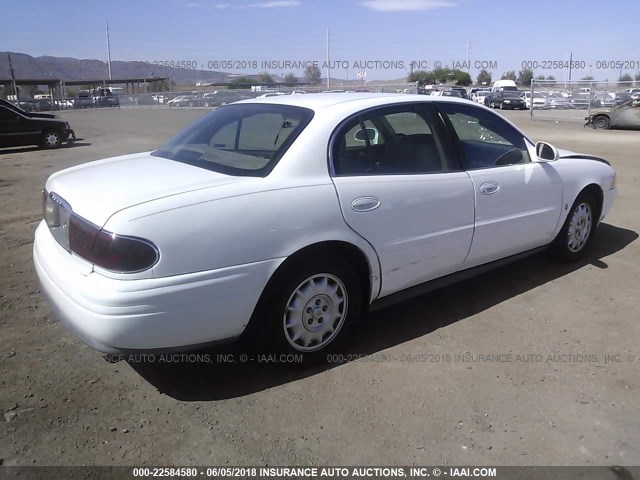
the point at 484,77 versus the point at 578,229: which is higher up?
the point at 484,77

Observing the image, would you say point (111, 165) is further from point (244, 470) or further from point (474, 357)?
point (474, 357)

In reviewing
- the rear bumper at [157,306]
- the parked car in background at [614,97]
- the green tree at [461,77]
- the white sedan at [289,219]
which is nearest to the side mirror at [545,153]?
the white sedan at [289,219]

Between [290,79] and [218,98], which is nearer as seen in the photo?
[218,98]

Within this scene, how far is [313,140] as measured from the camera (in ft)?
10.8

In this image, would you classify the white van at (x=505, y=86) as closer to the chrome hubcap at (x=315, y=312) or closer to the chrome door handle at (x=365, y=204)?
the chrome door handle at (x=365, y=204)

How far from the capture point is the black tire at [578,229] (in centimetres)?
495

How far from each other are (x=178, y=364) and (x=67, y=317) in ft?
2.72

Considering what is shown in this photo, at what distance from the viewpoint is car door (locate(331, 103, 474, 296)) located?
11.1ft

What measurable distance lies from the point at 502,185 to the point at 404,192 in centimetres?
103

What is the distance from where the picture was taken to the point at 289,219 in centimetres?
303

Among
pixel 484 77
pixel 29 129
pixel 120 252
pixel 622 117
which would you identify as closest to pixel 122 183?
pixel 120 252

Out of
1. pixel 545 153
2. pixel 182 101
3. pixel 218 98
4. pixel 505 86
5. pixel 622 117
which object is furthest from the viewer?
pixel 505 86

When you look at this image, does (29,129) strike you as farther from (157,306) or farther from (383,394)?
(383,394)

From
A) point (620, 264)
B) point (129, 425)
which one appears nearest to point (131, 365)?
point (129, 425)
